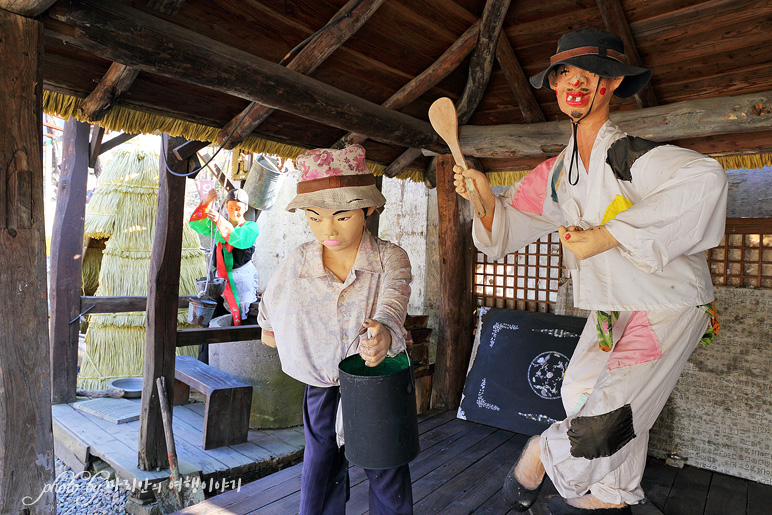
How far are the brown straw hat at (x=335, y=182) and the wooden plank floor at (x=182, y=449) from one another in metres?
2.76

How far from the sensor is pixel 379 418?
1754mm

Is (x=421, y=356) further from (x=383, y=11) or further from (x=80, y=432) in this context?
(x=80, y=432)

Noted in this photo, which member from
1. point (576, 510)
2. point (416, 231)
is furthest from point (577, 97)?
point (416, 231)

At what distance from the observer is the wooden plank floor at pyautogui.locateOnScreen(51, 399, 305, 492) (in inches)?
159

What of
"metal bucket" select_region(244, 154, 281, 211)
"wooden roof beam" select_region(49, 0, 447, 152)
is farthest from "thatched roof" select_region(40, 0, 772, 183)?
"metal bucket" select_region(244, 154, 281, 211)

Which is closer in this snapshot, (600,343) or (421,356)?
(600,343)

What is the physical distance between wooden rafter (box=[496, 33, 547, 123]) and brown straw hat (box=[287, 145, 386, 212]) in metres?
1.99

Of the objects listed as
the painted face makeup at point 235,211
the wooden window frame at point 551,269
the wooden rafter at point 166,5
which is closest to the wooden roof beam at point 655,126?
the wooden window frame at point 551,269

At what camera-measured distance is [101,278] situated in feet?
22.4

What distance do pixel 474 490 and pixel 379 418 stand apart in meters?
1.60

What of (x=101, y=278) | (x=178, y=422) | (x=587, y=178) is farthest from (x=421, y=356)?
(x=101, y=278)

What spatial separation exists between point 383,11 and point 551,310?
8.51 feet

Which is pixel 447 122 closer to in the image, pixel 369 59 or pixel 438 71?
pixel 369 59

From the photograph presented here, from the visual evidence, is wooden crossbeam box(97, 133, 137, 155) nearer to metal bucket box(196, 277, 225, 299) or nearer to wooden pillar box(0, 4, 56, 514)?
metal bucket box(196, 277, 225, 299)
